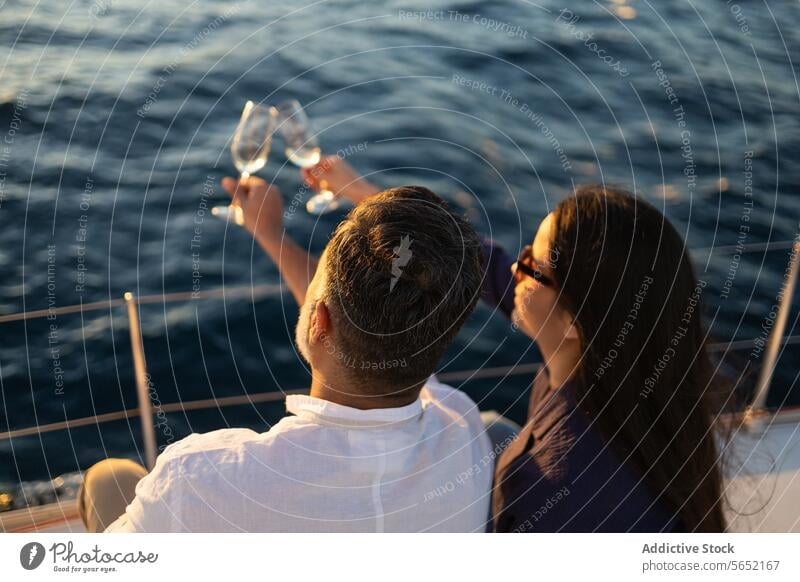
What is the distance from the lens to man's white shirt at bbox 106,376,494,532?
941 millimetres

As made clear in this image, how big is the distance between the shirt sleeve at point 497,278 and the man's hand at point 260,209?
1.03 ft

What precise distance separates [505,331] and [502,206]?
0.40 metres

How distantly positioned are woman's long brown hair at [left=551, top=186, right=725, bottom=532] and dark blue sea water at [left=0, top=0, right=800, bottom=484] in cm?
108

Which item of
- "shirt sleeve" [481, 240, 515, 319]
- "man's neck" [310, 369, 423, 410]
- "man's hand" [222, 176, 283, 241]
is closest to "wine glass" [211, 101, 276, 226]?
"man's hand" [222, 176, 283, 241]

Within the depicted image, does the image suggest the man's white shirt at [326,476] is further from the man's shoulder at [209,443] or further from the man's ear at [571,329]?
the man's ear at [571,329]

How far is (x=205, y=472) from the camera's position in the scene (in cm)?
93

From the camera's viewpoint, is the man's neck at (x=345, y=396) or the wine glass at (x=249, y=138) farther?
the wine glass at (x=249, y=138)

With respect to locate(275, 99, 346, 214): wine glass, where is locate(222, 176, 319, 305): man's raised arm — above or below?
below

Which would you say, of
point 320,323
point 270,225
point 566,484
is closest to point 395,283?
point 320,323

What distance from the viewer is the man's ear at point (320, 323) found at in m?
0.97

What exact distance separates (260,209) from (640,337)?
58cm

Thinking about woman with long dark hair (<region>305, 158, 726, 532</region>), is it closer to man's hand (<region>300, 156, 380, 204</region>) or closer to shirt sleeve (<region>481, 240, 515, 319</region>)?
shirt sleeve (<region>481, 240, 515, 319</region>)

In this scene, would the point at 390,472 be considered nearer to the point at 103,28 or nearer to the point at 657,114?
the point at 103,28

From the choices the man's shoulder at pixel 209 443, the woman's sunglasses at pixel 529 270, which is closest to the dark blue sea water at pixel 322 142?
the woman's sunglasses at pixel 529 270
